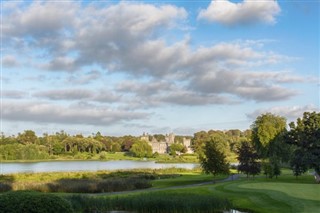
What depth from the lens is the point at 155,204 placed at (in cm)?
2325

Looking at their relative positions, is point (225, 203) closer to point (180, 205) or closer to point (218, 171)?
point (180, 205)

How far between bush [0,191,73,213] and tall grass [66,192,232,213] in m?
7.20

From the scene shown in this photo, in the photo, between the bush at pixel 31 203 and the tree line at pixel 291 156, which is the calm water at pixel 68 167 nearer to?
the tree line at pixel 291 156

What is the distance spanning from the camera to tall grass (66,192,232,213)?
2284 cm

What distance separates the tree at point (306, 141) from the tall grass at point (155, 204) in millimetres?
18435

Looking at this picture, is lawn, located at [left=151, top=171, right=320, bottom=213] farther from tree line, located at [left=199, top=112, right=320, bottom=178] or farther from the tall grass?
tree line, located at [left=199, top=112, right=320, bottom=178]

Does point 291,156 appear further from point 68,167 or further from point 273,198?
point 68,167

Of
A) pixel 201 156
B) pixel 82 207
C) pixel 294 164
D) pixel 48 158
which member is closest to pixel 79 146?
pixel 48 158

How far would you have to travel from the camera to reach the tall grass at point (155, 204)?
22844 millimetres

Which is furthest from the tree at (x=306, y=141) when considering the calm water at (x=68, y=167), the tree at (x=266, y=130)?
the calm water at (x=68, y=167)

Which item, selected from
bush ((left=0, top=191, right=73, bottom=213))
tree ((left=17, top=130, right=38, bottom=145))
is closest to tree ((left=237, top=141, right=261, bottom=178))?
bush ((left=0, top=191, right=73, bottom=213))

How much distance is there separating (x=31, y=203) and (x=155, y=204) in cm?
909

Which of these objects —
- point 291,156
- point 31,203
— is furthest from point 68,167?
point 31,203

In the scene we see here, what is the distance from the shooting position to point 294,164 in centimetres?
4038
